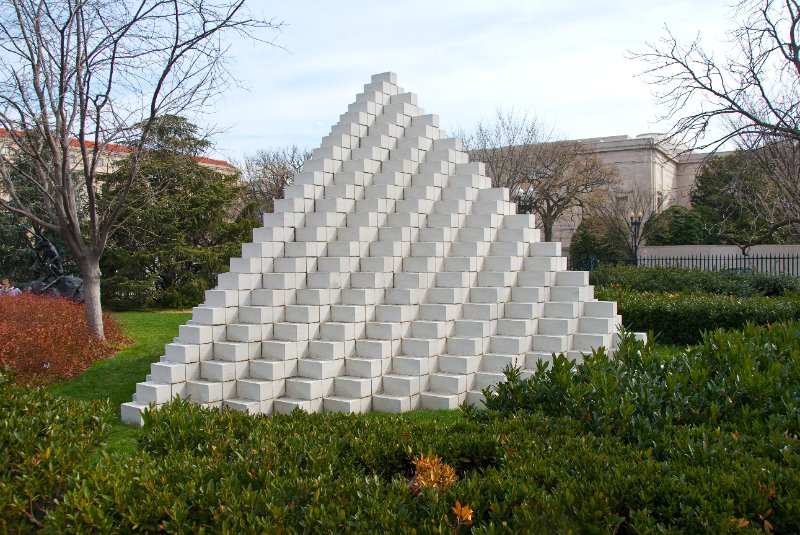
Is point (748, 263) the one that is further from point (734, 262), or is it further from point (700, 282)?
point (700, 282)

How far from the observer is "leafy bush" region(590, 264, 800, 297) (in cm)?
1752

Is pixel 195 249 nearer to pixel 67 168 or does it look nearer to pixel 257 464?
pixel 67 168

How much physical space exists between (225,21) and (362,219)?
3.93 metres

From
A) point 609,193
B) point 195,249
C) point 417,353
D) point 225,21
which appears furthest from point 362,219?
point 609,193

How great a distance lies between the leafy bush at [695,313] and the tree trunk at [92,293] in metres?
10.1

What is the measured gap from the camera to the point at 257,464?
3867mm

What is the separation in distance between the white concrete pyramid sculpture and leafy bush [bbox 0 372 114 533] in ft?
8.45

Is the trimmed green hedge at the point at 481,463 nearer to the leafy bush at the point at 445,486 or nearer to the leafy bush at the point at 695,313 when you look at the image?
the leafy bush at the point at 445,486

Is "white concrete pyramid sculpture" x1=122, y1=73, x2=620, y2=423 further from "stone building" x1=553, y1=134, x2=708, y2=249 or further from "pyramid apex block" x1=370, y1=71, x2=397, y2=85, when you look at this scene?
"stone building" x1=553, y1=134, x2=708, y2=249

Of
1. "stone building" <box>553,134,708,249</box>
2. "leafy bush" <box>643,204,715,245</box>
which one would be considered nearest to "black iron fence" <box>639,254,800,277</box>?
"leafy bush" <box>643,204,715,245</box>

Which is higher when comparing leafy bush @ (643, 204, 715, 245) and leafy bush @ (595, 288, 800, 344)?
leafy bush @ (643, 204, 715, 245)

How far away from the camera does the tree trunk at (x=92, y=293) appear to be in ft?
40.1

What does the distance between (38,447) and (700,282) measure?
56.8 ft

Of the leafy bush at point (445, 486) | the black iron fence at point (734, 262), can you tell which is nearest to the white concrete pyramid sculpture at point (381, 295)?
the leafy bush at point (445, 486)
